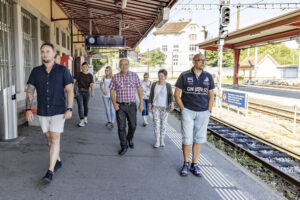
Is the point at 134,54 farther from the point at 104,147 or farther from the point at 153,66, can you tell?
the point at 153,66

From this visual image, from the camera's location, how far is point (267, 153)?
6.16m

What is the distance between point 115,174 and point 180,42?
66617 mm

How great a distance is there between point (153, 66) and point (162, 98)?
5939 cm

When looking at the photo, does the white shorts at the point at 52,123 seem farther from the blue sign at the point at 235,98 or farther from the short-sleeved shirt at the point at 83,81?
the blue sign at the point at 235,98

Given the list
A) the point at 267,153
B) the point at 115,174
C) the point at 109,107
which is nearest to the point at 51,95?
the point at 115,174

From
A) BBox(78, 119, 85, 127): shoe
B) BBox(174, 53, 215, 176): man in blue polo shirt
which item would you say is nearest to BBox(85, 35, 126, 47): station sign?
BBox(78, 119, 85, 127): shoe

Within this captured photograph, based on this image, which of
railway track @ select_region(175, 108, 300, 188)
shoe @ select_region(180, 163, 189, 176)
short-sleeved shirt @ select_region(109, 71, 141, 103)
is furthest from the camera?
railway track @ select_region(175, 108, 300, 188)

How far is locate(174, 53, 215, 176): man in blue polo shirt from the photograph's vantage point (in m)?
3.73

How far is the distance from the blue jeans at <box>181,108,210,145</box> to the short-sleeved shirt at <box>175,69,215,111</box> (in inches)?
3.2

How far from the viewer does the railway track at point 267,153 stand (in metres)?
4.80

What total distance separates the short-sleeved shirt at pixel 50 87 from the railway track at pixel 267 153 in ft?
13.1

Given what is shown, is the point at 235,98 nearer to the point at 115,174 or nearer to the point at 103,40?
the point at 103,40

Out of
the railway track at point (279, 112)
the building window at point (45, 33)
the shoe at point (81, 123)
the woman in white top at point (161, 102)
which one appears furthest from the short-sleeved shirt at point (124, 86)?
the railway track at point (279, 112)

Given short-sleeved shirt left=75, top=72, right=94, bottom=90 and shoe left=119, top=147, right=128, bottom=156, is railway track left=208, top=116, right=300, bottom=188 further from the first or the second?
short-sleeved shirt left=75, top=72, right=94, bottom=90
